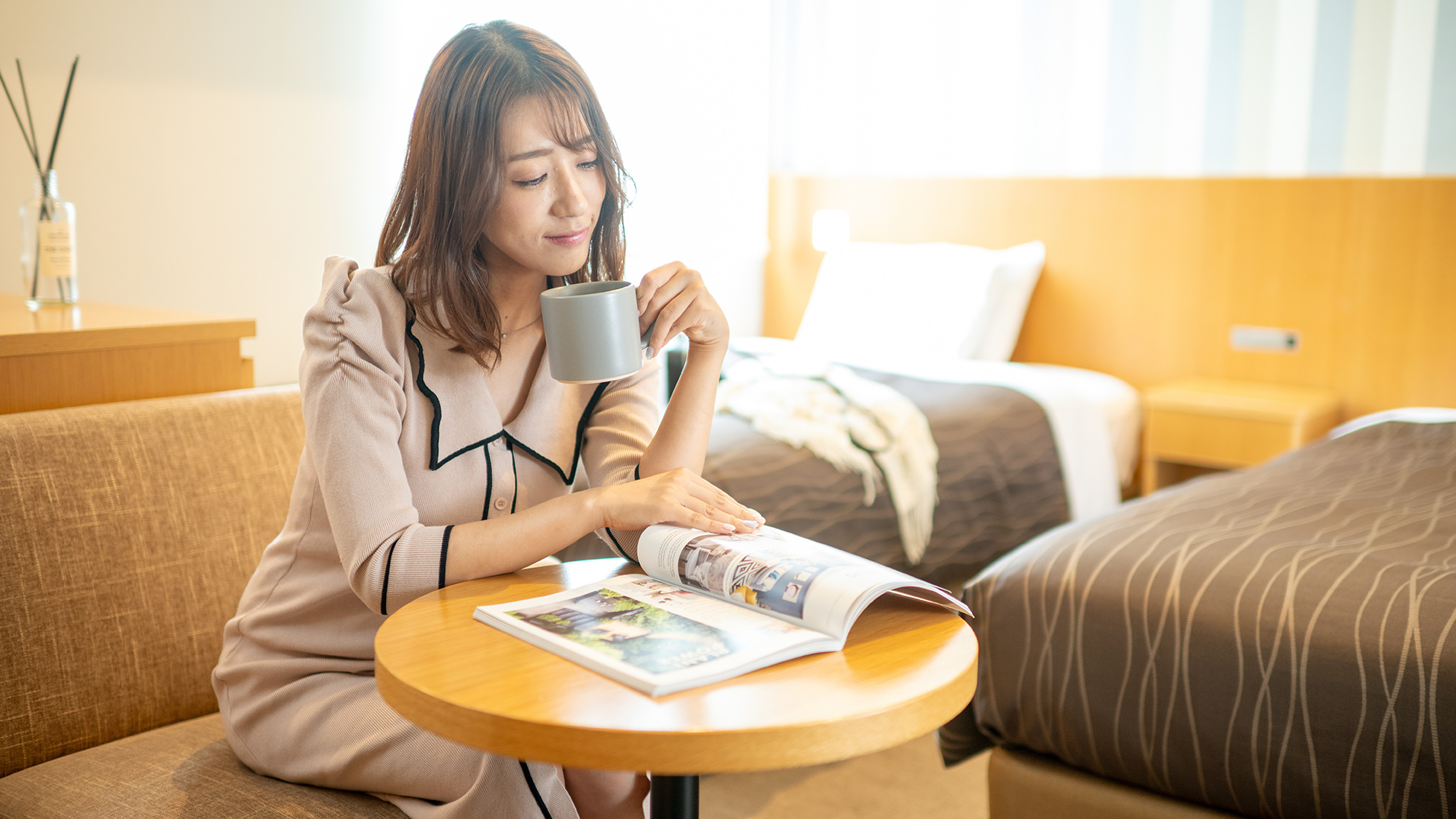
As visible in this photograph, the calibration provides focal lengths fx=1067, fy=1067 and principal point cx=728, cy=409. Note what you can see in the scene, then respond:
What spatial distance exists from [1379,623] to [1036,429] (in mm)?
1652

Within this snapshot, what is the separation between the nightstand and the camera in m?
3.04

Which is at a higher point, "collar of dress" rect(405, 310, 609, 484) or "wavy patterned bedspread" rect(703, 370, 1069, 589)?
"collar of dress" rect(405, 310, 609, 484)

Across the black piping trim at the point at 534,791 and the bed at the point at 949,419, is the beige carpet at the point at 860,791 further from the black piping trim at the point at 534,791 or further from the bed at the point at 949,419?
the black piping trim at the point at 534,791

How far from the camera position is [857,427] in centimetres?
259

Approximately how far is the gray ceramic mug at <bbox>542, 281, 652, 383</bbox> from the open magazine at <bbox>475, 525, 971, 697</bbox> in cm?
17

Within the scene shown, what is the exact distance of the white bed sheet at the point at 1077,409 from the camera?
3.04 meters

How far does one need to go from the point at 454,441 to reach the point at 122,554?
550 millimetres

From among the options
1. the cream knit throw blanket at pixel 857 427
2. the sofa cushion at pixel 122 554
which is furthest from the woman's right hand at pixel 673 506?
the cream knit throw blanket at pixel 857 427

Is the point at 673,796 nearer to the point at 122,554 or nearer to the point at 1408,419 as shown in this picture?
the point at 122,554

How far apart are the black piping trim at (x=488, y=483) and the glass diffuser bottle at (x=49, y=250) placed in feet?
3.67

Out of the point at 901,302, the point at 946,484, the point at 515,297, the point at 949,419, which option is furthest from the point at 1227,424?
the point at 515,297

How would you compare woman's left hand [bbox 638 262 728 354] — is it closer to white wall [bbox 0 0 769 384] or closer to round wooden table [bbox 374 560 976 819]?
round wooden table [bbox 374 560 976 819]

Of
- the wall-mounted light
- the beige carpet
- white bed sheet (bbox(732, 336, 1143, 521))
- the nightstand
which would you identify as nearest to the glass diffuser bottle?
the beige carpet

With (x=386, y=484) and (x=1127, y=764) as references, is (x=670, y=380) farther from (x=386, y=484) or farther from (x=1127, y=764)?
(x=386, y=484)
